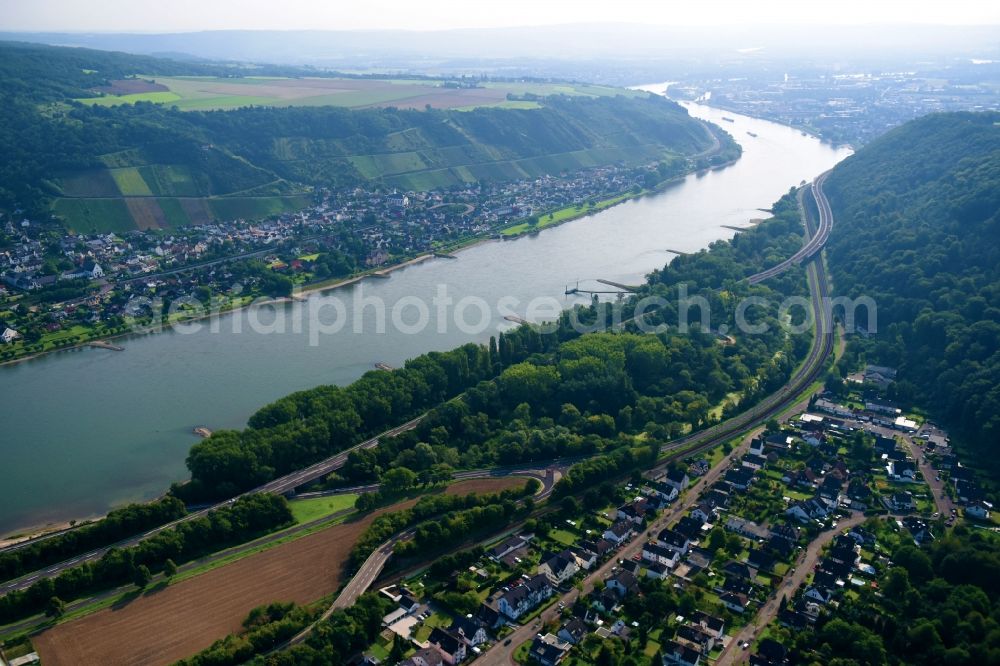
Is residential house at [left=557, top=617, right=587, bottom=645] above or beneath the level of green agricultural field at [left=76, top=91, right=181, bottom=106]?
beneath

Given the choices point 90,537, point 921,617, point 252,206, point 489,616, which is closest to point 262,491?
point 90,537

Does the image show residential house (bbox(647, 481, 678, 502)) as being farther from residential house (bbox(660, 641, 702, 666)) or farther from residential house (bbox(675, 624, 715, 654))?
residential house (bbox(660, 641, 702, 666))

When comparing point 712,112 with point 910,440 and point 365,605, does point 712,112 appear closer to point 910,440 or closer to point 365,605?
point 910,440

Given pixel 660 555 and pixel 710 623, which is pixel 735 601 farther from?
pixel 660 555

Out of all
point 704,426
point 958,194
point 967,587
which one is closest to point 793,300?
point 958,194

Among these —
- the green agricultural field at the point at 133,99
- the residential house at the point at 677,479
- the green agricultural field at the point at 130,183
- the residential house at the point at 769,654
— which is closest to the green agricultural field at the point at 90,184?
the green agricultural field at the point at 130,183

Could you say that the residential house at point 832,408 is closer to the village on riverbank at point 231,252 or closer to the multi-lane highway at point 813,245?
the multi-lane highway at point 813,245

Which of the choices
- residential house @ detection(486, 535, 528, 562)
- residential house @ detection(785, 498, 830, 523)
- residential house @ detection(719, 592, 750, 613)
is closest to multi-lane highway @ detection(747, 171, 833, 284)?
residential house @ detection(785, 498, 830, 523)
